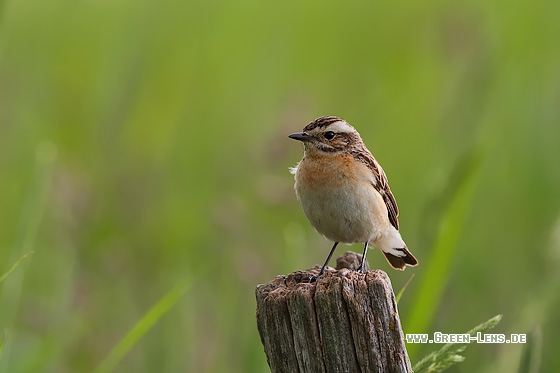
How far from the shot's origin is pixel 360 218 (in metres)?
6.10

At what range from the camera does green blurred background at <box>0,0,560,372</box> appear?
648cm

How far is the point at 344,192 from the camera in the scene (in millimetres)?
6125

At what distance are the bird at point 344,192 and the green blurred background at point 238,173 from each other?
0.29 m

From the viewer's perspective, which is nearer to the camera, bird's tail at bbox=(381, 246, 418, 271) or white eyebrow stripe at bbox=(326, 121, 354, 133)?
white eyebrow stripe at bbox=(326, 121, 354, 133)

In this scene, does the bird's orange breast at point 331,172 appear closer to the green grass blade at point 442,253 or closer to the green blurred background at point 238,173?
the green blurred background at point 238,173

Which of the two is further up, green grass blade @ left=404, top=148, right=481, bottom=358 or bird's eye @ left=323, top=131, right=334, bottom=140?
bird's eye @ left=323, top=131, right=334, bottom=140

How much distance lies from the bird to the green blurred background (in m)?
0.29

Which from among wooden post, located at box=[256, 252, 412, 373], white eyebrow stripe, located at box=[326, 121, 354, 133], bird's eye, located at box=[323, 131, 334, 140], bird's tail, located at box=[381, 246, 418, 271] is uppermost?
white eyebrow stripe, located at box=[326, 121, 354, 133]

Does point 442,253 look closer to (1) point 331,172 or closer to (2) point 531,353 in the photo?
(1) point 331,172

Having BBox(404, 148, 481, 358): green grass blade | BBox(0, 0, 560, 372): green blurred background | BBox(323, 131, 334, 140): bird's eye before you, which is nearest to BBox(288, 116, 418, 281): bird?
BBox(323, 131, 334, 140): bird's eye

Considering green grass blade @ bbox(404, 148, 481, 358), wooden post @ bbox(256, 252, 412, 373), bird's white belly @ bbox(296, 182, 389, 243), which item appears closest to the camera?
wooden post @ bbox(256, 252, 412, 373)

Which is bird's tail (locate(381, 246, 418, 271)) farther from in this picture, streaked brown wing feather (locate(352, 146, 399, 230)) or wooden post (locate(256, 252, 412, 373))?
wooden post (locate(256, 252, 412, 373))

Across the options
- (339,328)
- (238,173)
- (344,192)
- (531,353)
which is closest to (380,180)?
(344,192)

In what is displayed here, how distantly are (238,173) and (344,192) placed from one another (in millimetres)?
4524
